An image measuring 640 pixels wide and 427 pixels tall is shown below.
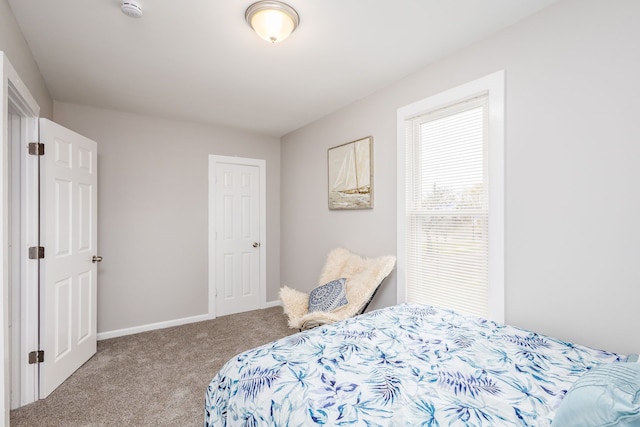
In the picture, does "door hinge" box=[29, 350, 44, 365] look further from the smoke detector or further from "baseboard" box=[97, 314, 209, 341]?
the smoke detector

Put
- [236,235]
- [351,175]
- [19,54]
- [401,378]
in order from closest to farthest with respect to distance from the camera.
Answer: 1. [401,378]
2. [19,54]
3. [351,175]
4. [236,235]

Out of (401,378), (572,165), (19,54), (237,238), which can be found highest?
(19,54)

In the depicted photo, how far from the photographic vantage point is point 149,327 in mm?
3654

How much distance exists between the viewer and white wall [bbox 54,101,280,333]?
11.3ft

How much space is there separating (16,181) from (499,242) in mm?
3373

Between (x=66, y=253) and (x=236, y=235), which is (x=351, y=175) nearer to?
(x=236, y=235)

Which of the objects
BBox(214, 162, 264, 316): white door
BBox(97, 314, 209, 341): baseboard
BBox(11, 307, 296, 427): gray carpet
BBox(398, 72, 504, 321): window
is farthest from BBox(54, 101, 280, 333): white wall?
BBox(398, 72, 504, 321): window

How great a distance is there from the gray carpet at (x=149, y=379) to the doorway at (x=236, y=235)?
1.74 feet

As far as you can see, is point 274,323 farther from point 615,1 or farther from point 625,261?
point 615,1

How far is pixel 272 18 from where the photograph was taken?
5.93ft

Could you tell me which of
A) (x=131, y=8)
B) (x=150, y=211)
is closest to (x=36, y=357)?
(x=150, y=211)

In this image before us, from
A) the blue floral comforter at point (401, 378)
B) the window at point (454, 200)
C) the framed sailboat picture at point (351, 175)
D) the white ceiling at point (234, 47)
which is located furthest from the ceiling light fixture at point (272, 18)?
the blue floral comforter at point (401, 378)

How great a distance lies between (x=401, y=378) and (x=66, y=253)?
110 inches

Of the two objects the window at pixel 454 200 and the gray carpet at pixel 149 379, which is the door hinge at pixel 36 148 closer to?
the gray carpet at pixel 149 379
